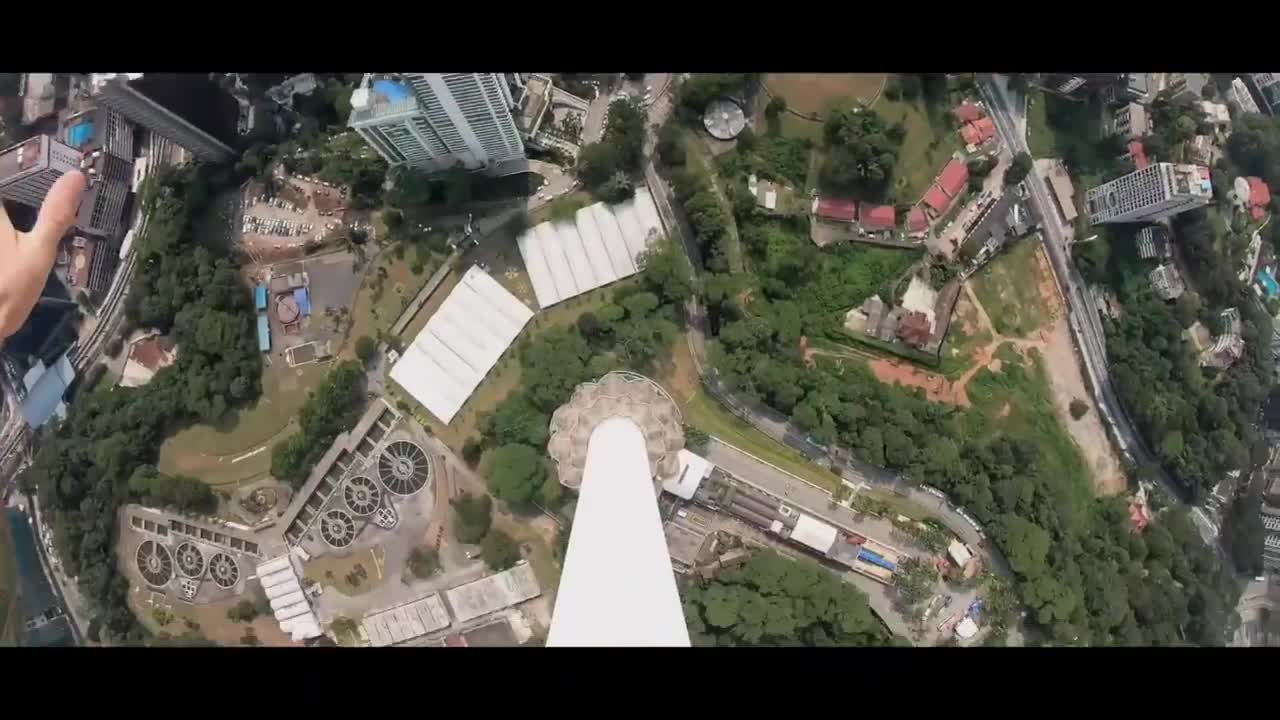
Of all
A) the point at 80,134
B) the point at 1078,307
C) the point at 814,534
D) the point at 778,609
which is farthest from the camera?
the point at 1078,307

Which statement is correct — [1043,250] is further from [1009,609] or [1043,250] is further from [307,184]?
[307,184]

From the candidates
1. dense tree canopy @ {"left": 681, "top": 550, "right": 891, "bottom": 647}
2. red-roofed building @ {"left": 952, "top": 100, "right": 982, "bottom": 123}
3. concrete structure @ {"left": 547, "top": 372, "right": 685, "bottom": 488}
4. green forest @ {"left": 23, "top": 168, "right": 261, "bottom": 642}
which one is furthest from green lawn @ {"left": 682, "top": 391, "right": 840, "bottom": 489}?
green forest @ {"left": 23, "top": 168, "right": 261, "bottom": 642}

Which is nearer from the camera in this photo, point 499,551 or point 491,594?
point 499,551

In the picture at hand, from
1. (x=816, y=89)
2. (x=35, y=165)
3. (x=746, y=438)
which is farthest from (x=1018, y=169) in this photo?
(x=35, y=165)

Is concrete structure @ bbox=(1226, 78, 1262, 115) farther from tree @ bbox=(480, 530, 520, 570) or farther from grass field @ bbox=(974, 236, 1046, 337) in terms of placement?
tree @ bbox=(480, 530, 520, 570)

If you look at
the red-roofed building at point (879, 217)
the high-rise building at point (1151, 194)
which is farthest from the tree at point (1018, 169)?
the red-roofed building at point (879, 217)

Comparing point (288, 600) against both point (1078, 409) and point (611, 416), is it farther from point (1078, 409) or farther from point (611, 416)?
point (1078, 409)
